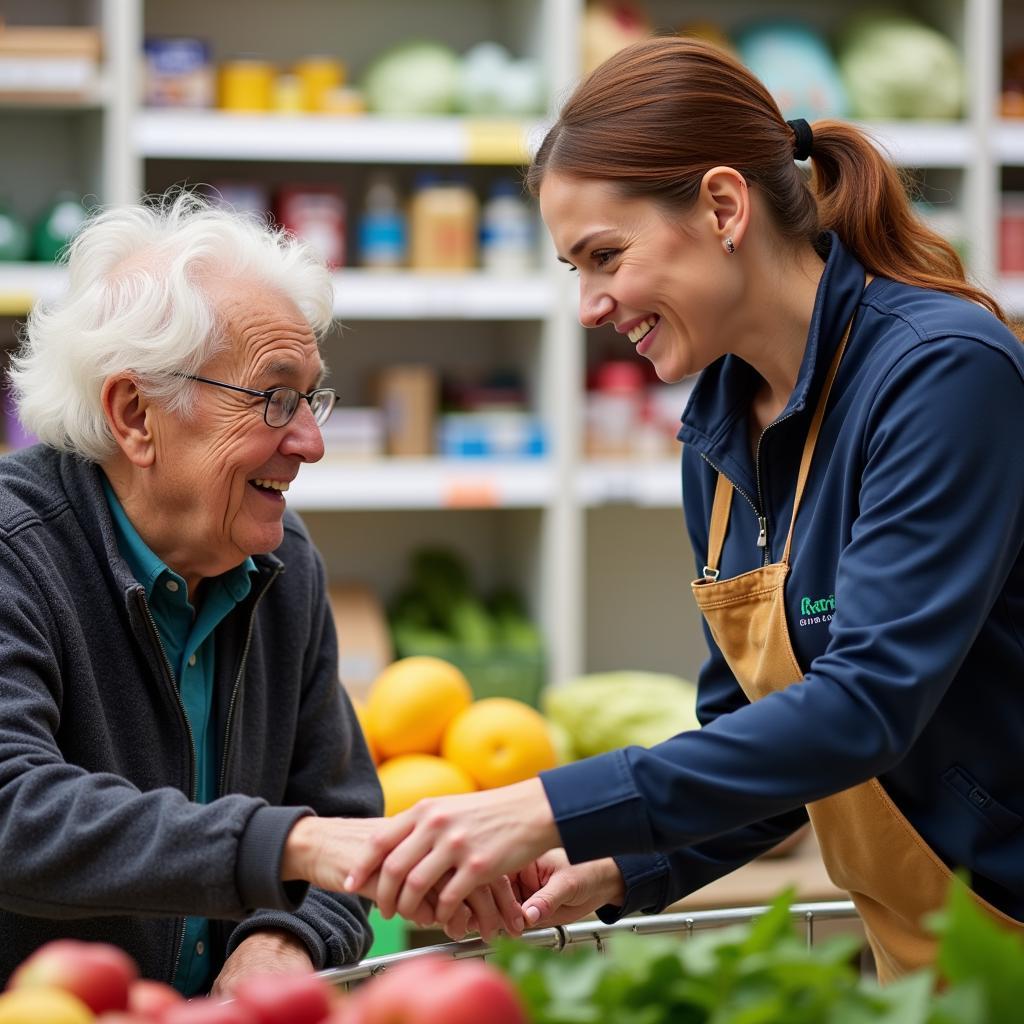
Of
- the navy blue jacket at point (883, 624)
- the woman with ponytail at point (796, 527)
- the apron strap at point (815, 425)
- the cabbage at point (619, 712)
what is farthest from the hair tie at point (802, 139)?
the cabbage at point (619, 712)

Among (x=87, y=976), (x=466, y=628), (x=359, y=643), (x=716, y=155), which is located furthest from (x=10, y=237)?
(x=87, y=976)

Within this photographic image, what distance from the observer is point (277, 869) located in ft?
4.14

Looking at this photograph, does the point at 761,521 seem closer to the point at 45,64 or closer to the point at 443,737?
the point at 443,737

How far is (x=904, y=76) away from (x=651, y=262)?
2500 mm

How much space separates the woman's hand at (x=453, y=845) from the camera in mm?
1229

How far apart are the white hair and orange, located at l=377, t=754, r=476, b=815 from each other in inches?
35.6

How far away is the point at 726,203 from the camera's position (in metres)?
1.50

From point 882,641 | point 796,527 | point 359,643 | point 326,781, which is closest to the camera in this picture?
point 882,641

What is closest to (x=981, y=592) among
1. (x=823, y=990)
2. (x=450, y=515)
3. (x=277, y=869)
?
(x=823, y=990)

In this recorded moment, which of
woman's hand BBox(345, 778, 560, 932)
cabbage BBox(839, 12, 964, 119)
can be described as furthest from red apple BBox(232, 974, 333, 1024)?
cabbage BBox(839, 12, 964, 119)

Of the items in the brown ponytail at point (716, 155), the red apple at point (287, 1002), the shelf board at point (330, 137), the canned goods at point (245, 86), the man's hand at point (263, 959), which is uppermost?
the canned goods at point (245, 86)

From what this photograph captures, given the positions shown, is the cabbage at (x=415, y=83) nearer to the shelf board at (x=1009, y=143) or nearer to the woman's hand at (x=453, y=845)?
the shelf board at (x=1009, y=143)

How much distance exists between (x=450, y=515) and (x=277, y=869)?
2853mm

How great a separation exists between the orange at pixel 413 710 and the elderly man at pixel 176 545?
71cm
